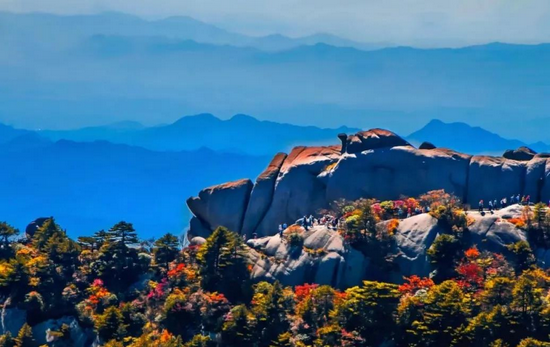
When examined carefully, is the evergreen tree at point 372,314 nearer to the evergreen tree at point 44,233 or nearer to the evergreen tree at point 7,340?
the evergreen tree at point 7,340

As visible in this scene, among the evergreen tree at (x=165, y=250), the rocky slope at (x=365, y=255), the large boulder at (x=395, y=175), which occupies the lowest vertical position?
the rocky slope at (x=365, y=255)

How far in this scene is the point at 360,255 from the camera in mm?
81750

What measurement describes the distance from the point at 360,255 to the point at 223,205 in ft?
62.8

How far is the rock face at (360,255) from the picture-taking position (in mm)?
80812

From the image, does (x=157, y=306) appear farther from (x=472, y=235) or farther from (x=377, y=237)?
(x=472, y=235)

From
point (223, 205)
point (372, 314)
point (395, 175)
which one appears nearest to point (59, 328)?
point (223, 205)

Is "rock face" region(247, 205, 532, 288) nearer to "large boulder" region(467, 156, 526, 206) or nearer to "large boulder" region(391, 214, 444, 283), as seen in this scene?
"large boulder" region(391, 214, 444, 283)

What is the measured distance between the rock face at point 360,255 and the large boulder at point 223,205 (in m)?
10.6

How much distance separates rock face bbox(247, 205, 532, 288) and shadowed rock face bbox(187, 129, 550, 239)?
6.74 m


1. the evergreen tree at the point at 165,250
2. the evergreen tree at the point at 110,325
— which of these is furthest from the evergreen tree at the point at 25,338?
the evergreen tree at the point at 165,250

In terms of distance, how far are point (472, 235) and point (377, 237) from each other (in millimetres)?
8885

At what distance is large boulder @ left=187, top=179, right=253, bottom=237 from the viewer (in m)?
94.1

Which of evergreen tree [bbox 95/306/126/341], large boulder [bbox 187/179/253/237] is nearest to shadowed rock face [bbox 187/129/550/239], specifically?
large boulder [bbox 187/179/253/237]

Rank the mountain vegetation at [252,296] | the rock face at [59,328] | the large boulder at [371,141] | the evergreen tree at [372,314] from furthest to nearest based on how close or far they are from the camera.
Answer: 1. the large boulder at [371,141]
2. the rock face at [59,328]
3. the evergreen tree at [372,314]
4. the mountain vegetation at [252,296]
